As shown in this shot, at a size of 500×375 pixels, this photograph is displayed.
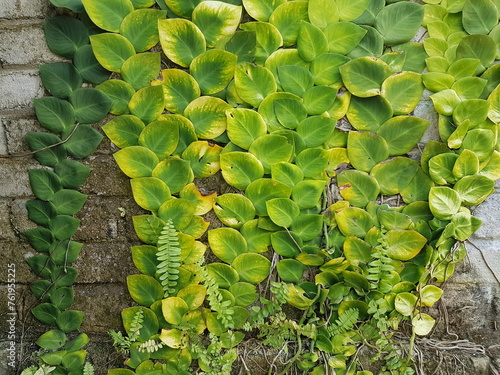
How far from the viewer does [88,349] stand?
1.27m

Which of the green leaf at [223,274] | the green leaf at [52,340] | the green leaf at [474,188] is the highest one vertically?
the green leaf at [474,188]

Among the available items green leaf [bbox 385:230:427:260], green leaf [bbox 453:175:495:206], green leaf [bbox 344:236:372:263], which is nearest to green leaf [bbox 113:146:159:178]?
green leaf [bbox 344:236:372:263]

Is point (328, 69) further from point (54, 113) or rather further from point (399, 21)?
point (54, 113)

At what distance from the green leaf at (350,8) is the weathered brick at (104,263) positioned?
98 cm

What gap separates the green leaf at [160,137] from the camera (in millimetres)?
1178

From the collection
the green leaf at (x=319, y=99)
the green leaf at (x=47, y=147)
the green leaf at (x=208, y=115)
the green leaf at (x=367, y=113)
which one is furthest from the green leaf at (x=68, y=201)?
the green leaf at (x=367, y=113)

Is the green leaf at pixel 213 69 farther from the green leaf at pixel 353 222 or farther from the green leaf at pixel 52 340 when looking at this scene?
the green leaf at pixel 52 340

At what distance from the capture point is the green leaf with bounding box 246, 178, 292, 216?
1.17 m

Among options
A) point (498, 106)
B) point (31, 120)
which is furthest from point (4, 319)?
point (498, 106)

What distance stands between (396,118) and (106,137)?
902 mm

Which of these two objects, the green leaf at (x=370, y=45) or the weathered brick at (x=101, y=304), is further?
the weathered brick at (x=101, y=304)

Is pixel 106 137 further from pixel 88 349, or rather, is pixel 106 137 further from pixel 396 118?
pixel 396 118

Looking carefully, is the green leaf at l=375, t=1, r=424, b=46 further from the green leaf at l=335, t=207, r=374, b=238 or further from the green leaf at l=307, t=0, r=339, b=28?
the green leaf at l=335, t=207, r=374, b=238

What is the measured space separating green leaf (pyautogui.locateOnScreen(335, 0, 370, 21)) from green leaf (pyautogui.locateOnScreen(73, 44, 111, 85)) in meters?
0.74
